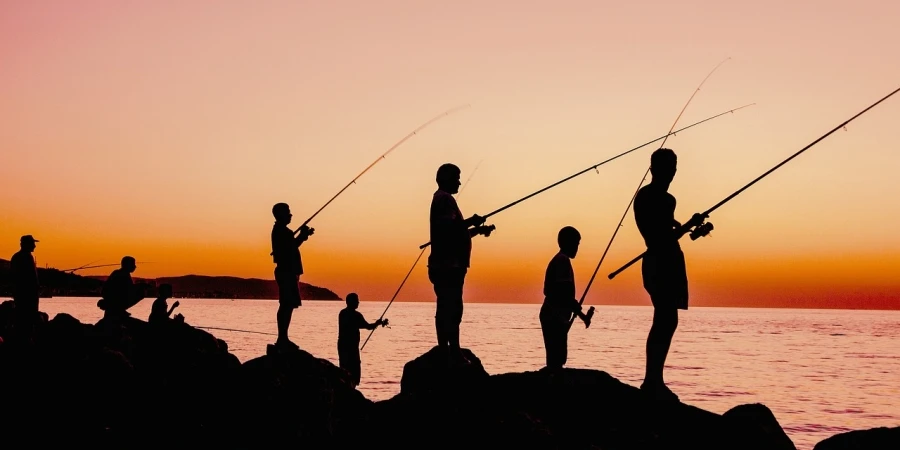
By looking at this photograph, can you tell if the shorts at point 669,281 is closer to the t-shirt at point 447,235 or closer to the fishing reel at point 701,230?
the fishing reel at point 701,230

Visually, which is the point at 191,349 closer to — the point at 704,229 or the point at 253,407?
the point at 253,407

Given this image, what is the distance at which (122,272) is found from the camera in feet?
42.9

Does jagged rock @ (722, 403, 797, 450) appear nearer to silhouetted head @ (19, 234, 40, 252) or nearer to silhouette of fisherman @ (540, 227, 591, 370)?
silhouette of fisherman @ (540, 227, 591, 370)

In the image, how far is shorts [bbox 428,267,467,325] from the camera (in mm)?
8188

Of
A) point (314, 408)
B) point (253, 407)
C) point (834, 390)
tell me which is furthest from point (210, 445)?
point (834, 390)

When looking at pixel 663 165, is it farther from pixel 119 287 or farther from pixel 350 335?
pixel 119 287

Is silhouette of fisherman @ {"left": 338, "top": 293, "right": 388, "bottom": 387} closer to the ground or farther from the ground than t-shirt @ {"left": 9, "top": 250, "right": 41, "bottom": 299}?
closer to the ground

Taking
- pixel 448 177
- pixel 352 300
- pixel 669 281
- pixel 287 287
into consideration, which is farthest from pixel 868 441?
pixel 352 300

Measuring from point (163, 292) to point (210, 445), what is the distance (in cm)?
660

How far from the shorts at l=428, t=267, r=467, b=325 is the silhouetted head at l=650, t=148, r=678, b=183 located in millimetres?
2160

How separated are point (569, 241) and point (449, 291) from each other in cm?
141

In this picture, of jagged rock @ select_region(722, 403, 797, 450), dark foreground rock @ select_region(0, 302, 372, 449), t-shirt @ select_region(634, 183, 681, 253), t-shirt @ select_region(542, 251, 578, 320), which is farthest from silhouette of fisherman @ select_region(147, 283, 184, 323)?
jagged rock @ select_region(722, 403, 797, 450)

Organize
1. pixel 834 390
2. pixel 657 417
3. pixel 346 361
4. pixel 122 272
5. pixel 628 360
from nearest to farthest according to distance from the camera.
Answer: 1. pixel 657 417
2. pixel 122 272
3. pixel 346 361
4. pixel 834 390
5. pixel 628 360

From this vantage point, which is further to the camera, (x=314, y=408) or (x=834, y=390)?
(x=834, y=390)
